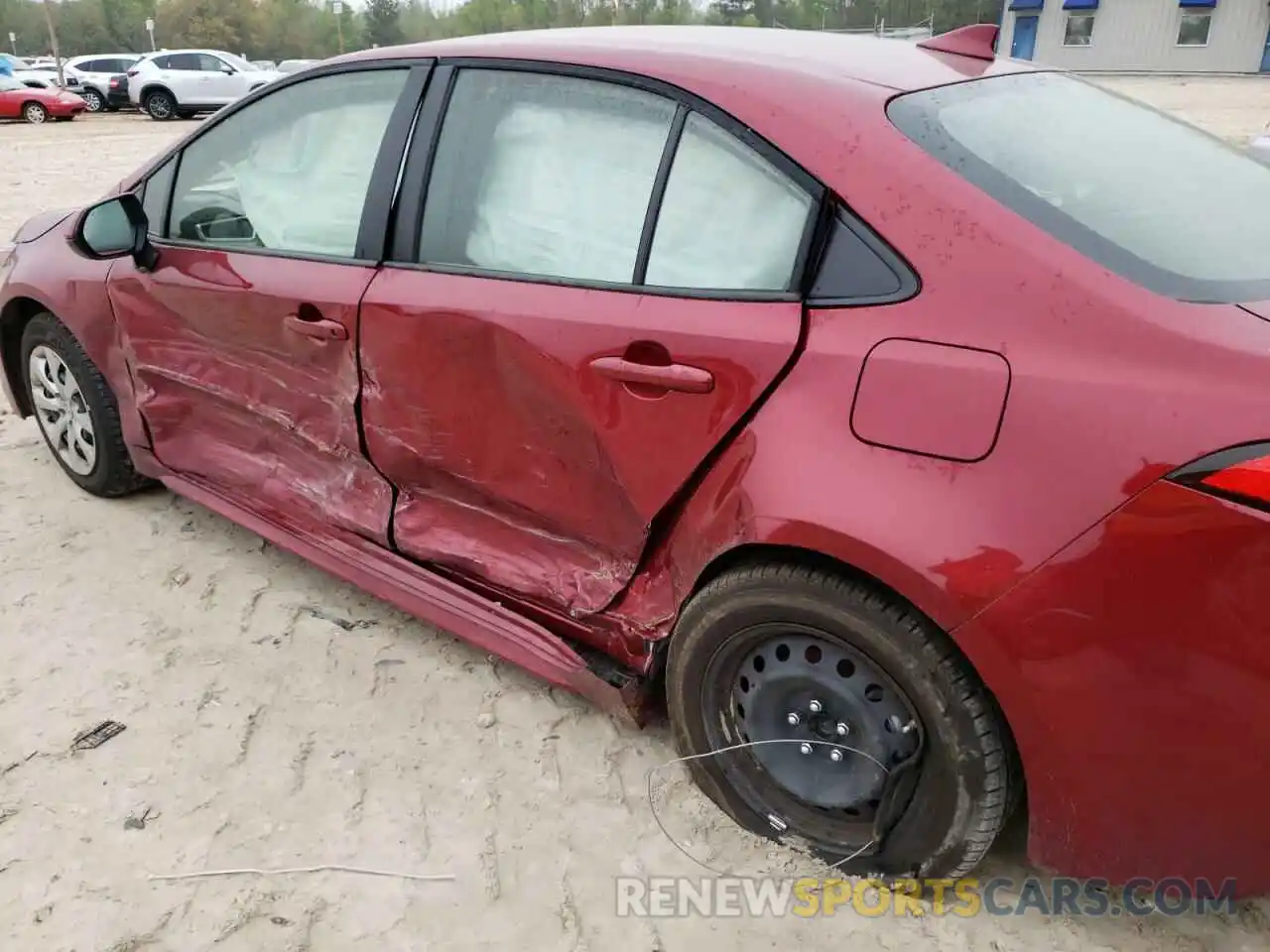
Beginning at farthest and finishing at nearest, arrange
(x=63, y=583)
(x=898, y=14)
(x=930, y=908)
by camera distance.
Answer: (x=898, y=14)
(x=63, y=583)
(x=930, y=908)

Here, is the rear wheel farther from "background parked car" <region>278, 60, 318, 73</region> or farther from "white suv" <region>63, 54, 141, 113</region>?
"white suv" <region>63, 54, 141, 113</region>

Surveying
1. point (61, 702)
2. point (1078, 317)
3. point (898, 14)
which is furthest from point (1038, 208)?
point (898, 14)

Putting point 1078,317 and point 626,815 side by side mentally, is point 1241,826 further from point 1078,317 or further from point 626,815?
point 626,815

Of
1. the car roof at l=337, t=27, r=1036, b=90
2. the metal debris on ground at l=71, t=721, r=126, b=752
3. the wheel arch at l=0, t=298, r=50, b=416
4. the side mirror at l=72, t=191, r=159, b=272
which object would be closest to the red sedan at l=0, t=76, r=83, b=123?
the wheel arch at l=0, t=298, r=50, b=416

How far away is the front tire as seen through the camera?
3426 mm

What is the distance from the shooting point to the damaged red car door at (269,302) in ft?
8.37

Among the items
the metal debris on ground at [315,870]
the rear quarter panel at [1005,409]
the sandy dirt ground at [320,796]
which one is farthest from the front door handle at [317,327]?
the metal debris on ground at [315,870]

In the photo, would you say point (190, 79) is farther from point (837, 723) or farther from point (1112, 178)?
point (837, 723)

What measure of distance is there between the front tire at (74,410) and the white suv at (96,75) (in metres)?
25.5

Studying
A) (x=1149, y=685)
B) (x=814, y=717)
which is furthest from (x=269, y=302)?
(x=1149, y=685)

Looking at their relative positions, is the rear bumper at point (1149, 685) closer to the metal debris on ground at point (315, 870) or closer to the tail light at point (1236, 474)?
the tail light at point (1236, 474)

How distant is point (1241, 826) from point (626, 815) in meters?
1.23

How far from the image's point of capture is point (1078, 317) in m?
1.56

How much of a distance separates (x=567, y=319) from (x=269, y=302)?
1046 millimetres
